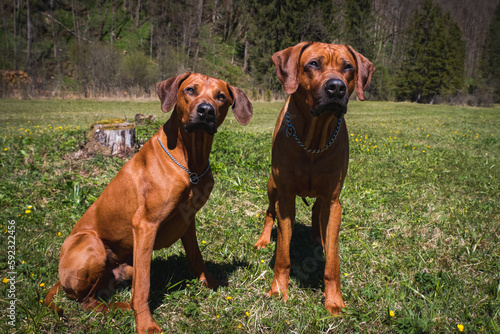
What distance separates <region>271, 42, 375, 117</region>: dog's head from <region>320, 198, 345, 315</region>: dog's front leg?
76cm

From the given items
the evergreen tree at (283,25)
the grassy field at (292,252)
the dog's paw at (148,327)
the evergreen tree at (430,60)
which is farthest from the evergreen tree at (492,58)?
the dog's paw at (148,327)

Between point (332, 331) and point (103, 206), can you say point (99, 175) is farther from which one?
point (332, 331)

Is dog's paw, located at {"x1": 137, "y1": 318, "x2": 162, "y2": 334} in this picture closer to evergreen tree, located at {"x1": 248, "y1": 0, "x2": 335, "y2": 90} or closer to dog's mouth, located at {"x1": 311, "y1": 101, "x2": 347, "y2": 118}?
dog's mouth, located at {"x1": 311, "y1": 101, "x2": 347, "y2": 118}

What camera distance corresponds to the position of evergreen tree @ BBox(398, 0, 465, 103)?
115 feet

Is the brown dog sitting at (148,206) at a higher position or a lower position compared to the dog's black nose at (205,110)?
lower

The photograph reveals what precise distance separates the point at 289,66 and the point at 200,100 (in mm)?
736

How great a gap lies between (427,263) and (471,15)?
64169 mm

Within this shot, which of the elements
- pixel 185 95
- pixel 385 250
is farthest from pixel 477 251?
pixel 185 95

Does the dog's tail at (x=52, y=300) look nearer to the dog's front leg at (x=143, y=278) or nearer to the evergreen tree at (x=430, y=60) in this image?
Result: the dog's front leg at (x=143, y=278)

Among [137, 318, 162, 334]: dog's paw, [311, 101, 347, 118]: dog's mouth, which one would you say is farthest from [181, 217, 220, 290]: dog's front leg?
[311, 101, 347, 118]: dog's mouth

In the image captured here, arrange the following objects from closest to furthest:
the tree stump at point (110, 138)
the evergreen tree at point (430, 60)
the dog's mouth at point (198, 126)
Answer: the dog's mouth at point (198, 126), the tree stump at point (110, 138), the evergreen tree at point (430, 60)

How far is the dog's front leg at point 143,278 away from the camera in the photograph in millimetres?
2061

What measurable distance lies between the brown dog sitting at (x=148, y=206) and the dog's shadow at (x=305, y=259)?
0.83 m

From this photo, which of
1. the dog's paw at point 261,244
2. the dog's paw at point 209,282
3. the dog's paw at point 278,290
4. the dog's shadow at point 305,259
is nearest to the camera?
the dog's paw at point 278,290
